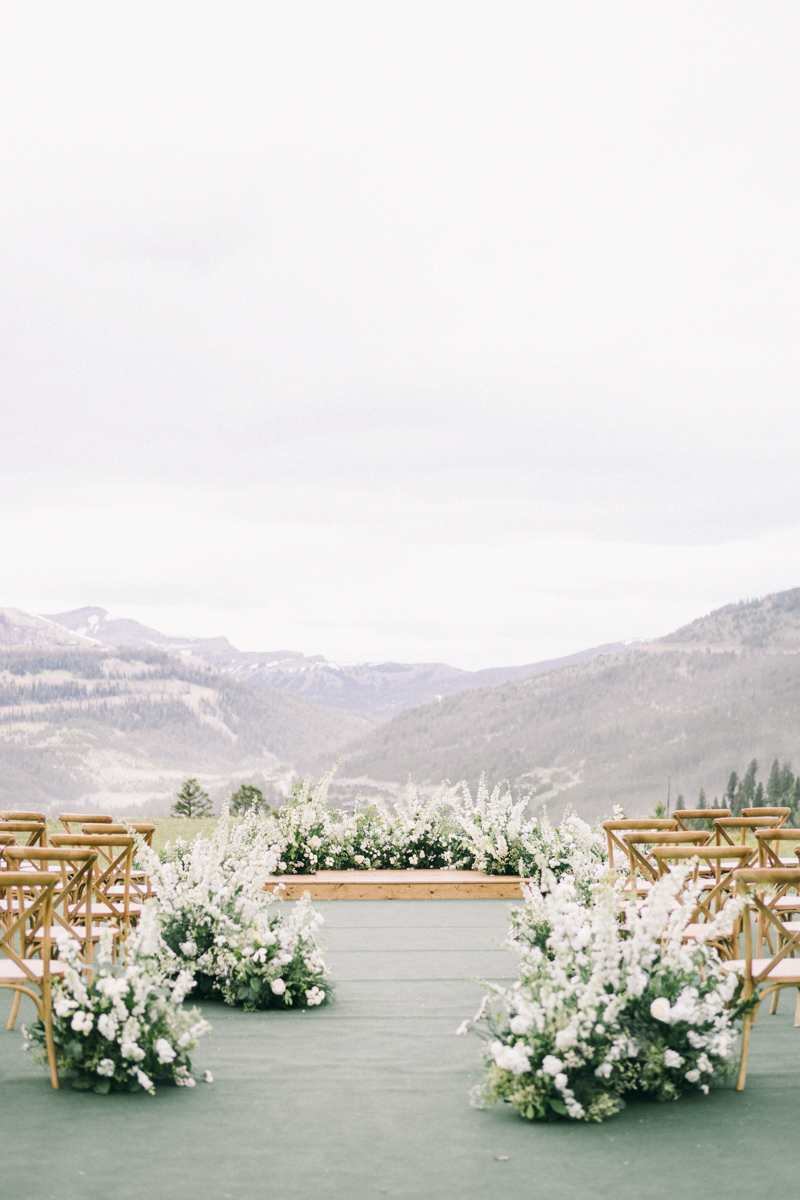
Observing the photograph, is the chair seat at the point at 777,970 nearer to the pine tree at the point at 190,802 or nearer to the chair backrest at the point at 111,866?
the chair backrest at the point at 111,866

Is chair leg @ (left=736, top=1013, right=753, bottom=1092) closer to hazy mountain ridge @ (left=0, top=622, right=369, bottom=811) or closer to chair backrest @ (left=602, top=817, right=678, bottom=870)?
chair backrest @ (left=602, top=817, right=678, bottom=870)

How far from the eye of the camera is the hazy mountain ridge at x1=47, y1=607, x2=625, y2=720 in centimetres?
11638

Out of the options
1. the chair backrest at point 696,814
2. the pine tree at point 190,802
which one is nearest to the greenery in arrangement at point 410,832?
the chair backrest at point 696,814

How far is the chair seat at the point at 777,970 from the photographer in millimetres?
3783

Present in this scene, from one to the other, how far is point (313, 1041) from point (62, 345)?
23321 mm

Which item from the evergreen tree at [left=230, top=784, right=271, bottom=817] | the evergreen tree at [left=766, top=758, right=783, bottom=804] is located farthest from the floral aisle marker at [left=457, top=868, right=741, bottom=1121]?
the evergreen tree at [left=766, top=758, right=783, bottom=804]

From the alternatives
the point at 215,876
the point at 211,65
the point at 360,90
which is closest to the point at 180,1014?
the point at 215,876

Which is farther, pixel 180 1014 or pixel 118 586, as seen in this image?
pixel 118 586

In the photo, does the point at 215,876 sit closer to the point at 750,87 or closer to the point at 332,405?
the point at 750,87

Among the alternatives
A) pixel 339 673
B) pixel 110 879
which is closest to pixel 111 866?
pixel 110 879

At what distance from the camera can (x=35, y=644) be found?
108875 mm

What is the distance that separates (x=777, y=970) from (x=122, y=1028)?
2378 millimetres

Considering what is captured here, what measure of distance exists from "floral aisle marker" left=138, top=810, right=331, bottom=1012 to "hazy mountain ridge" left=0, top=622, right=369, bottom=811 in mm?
70179

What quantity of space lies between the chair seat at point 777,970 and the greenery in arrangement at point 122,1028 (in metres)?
1.96
